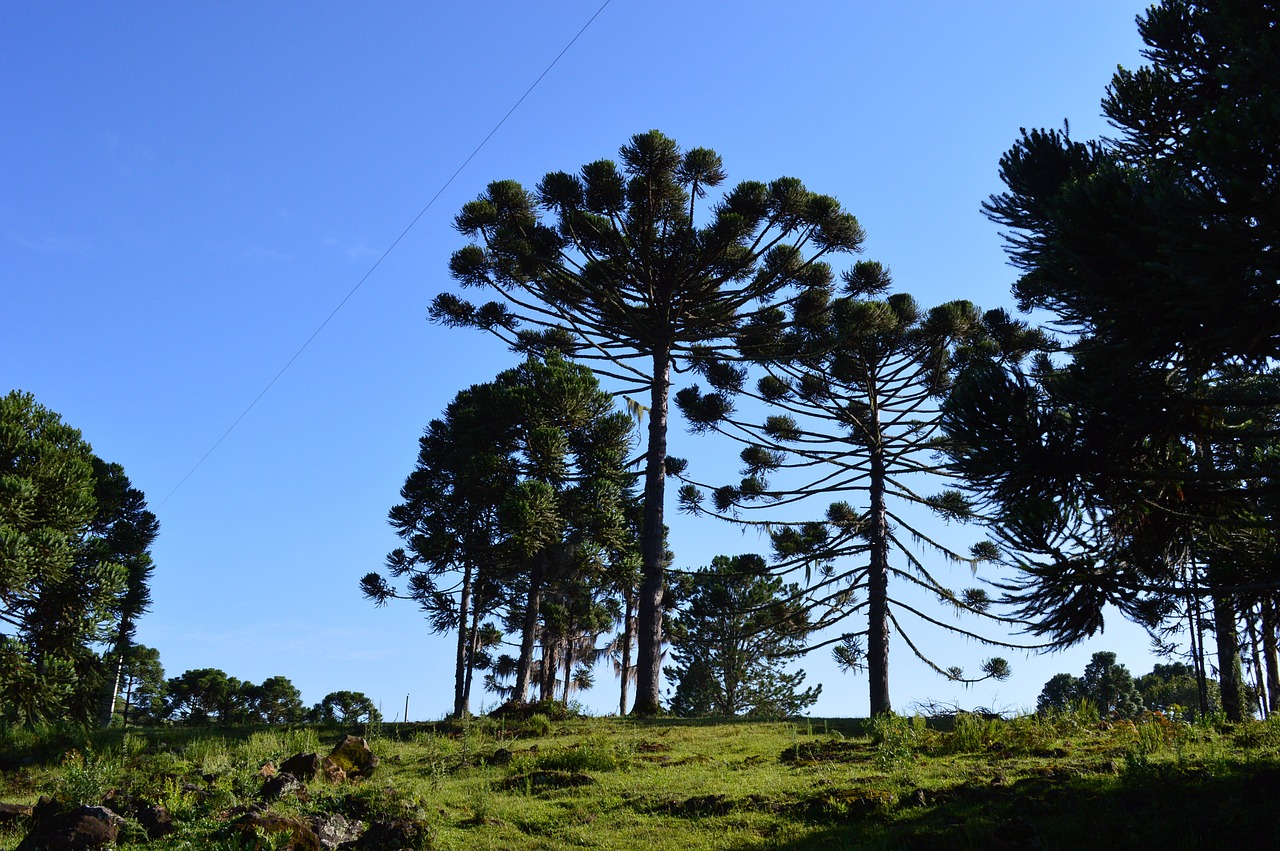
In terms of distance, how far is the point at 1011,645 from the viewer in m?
20.2

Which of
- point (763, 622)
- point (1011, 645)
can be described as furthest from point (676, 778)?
point (763, 622)

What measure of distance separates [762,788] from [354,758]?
472 centimetres

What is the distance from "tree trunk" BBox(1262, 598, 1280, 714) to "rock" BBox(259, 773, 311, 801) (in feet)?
29.8

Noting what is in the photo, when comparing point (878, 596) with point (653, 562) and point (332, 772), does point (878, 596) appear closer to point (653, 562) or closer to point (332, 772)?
point (653, 562)

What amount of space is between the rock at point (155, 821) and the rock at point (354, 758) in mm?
2664

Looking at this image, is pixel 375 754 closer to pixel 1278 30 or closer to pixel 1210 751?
pixel 1210 751

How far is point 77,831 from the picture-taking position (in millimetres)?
7160

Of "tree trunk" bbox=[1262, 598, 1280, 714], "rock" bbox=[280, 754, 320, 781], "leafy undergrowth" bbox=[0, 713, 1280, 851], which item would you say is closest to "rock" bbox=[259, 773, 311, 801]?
"leafy undergrowth" bbox=[0, 713, 1280, 851]

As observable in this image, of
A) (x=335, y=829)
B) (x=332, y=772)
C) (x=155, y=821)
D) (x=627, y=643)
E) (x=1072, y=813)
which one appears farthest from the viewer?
(x=627, y=643)

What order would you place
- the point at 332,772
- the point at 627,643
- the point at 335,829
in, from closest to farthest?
the point at 335,829
the point at 332,772
the point at 627,643

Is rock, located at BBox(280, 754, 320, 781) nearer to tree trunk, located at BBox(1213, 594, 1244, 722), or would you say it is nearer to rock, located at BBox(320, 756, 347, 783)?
rock, located at BBox(320, 756, 347, 783)

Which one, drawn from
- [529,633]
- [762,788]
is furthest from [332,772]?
[529,633]

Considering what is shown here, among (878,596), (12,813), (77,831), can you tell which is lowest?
(12,813)

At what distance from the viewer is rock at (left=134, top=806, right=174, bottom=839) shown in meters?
7.61
